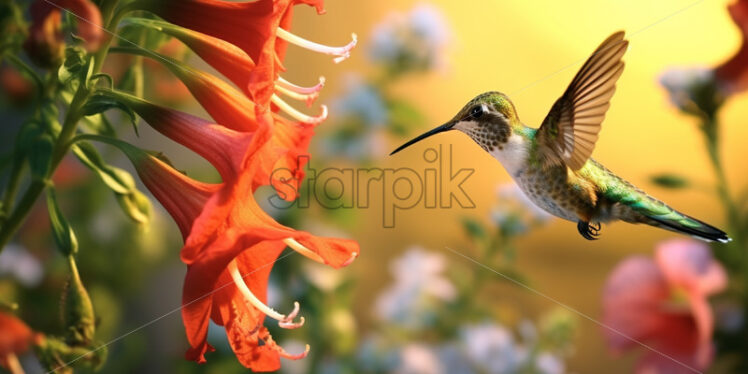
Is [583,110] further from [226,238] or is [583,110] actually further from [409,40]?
[409,40]

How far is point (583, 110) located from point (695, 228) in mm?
38

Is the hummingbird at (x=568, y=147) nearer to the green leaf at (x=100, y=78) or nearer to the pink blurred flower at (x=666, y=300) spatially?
the green leaf at (x=100, y=78)

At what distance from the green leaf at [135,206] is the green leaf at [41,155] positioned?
25mm

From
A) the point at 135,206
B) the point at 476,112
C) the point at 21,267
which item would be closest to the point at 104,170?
the point at 135,206

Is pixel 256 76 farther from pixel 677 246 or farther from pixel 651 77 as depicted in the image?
pixel 651 77

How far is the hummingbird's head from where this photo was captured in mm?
173

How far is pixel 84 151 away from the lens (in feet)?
0.73

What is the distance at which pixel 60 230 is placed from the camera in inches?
8.7

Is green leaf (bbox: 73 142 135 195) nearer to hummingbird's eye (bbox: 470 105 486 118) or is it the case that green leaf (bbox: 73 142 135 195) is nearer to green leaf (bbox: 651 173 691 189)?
hummingbird's eye (bbox: 470 105 486 118)

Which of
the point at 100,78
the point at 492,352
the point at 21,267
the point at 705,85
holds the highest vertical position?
the point at 705,85

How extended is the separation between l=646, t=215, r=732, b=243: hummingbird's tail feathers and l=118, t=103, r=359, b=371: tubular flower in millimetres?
77

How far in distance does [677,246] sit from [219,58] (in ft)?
1.17

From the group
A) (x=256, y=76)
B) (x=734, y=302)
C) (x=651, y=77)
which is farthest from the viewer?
(x=651, y=77)

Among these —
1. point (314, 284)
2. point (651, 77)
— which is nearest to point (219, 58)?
point (314, 284)
